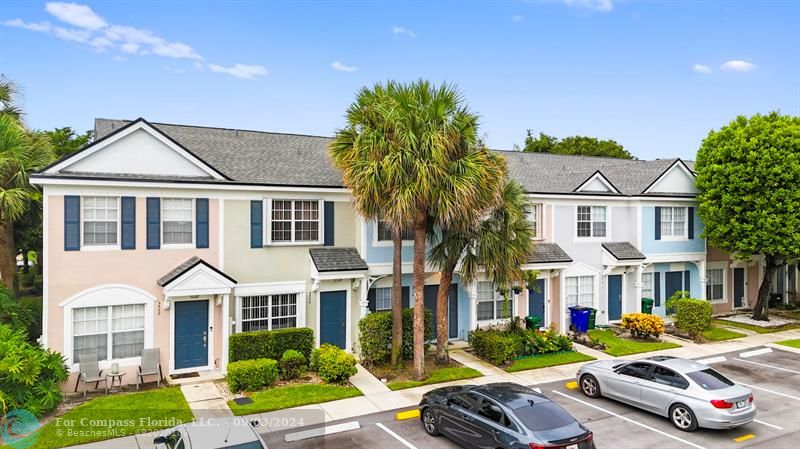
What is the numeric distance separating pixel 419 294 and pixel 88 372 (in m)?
9.87

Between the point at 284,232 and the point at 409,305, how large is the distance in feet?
18.6

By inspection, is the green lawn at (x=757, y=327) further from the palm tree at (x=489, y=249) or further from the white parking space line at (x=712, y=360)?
the palm tree at (x=489, y=249)

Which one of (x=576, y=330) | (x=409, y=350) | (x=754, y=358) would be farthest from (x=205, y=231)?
(x=754, y=358)

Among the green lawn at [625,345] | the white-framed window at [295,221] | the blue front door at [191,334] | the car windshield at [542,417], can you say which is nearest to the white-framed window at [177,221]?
the blue front door at [191,334]

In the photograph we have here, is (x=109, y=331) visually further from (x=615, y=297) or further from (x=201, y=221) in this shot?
(x=615, y=297)

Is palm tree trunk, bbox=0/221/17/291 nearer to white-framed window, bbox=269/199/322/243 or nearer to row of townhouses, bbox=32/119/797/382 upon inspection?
row of townhouses, bbox=32/119/797/382

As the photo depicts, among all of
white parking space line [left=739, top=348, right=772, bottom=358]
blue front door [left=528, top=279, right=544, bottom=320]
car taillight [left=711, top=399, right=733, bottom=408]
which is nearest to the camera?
car taillight [left=711, top=399, right=733, bottom=408]

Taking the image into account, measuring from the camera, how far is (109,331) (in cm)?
1558

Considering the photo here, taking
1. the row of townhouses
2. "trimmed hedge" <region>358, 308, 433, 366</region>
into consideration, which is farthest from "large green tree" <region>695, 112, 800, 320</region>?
"trimmed hedge" <region>358, 308, 433, 366</region>

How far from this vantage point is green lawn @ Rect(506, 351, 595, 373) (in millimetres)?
18003

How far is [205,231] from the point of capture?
55.7 feet

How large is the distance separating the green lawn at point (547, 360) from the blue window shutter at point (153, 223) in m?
12.2

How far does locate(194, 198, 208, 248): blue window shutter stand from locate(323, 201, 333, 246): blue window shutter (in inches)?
160

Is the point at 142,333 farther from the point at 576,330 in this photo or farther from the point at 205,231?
the point at 576,330
